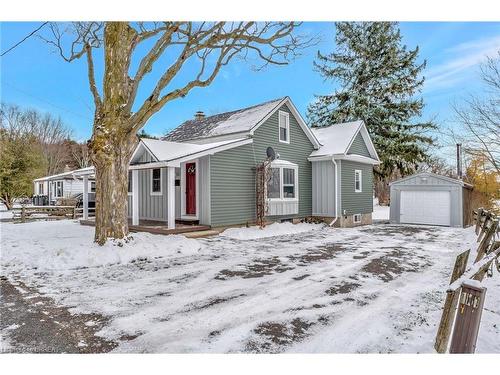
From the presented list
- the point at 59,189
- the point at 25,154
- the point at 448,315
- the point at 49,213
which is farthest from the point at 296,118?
the point at 59,189

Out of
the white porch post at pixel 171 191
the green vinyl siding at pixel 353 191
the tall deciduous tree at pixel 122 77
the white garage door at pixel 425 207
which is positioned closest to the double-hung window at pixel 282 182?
the green vinyl siding at pixel 353 191

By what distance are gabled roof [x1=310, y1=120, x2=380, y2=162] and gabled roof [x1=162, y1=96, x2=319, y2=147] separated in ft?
1.84

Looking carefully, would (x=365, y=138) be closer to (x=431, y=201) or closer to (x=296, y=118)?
(x=431, y=201)

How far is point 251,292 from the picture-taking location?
3.93 metres

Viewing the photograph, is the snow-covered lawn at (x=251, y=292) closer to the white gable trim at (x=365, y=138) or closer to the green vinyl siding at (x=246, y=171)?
the green vinyl siding at (x=246, y=171)

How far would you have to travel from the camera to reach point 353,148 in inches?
510

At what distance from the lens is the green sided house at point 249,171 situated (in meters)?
9.02

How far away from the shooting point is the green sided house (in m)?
9.02

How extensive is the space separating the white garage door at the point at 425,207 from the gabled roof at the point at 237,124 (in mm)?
4430

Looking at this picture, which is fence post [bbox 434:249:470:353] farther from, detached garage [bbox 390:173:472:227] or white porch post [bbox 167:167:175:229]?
detached garage [bbox 390:173:472:227]

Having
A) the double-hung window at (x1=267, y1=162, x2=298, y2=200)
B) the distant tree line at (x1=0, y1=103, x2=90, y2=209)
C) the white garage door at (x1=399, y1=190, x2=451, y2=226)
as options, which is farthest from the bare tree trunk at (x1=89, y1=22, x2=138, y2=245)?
the white garage door at (x1=399, y1=190, x2=451, y2=226)

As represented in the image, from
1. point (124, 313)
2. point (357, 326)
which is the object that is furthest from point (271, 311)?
point (124, 313)

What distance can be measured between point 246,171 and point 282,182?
1.59 m
